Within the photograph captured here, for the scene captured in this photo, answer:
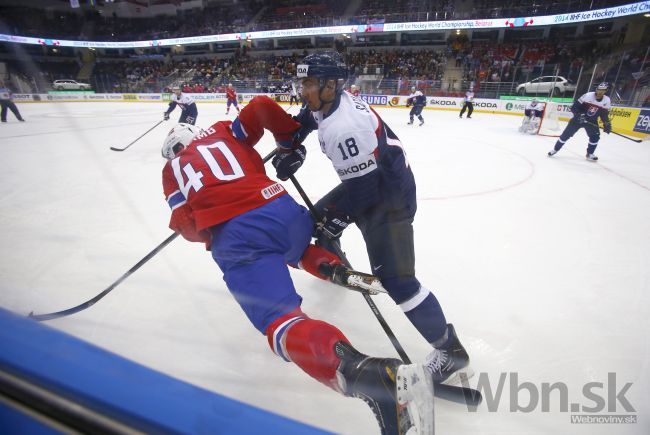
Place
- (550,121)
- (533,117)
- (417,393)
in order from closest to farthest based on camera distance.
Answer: (417,393), (533,117), (550,121)

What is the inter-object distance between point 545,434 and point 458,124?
9.67m

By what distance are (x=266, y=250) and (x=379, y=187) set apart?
22.7 inches

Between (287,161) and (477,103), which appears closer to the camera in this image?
(287,161)

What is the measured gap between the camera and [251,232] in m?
1.28

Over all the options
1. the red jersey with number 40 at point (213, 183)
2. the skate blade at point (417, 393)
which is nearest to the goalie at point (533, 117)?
the red jersey with number 40 at point (213, 183)

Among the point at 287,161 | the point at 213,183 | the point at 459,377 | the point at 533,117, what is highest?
the point at 213,183

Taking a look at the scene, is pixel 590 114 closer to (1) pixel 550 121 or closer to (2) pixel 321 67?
(1) pixel 550 121

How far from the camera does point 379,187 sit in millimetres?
1472

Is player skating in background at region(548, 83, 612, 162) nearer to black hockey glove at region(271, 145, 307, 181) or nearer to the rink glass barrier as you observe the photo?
the rink glass barrier

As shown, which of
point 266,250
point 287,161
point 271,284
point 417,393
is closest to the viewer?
point 417,393

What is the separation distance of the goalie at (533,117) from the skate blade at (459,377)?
325 inches

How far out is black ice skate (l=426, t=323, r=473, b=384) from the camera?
4.97 ft

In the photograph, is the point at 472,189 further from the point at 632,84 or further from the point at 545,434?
the point at 632,84

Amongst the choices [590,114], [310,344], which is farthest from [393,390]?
[590,114]
